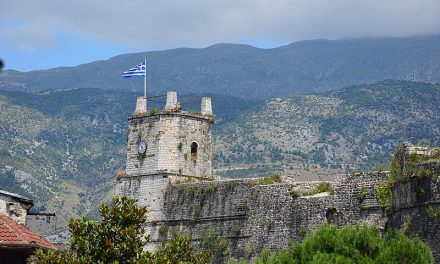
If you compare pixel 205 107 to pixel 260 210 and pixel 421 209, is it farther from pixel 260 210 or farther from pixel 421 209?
pixel 421 209

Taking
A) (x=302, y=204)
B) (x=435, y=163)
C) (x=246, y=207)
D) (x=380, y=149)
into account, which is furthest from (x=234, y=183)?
(x=380, y=149)

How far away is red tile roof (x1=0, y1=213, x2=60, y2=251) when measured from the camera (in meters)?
34.7

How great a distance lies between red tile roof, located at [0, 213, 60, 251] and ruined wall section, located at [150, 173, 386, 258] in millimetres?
15622

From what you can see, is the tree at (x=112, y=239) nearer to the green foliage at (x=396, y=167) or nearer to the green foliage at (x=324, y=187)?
the green foliage at (x=396, y=167)

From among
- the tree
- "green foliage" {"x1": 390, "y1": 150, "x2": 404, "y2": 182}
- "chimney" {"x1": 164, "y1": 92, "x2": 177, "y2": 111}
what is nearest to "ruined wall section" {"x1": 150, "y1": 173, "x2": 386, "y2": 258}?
"green foliage" {"x1": 390, "y1": 150, "x2": 404, "y2": 182}

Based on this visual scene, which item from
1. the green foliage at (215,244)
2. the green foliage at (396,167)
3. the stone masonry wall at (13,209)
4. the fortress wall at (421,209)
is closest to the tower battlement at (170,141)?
the green foliage at (215,244)

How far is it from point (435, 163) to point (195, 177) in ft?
79.5

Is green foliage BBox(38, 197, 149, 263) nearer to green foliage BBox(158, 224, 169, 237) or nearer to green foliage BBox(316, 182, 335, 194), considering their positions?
green foliage BBox(316, 182, 335, 194)

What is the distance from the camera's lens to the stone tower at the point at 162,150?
63.2m

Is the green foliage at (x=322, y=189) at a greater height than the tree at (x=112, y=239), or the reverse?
the green foliage at (x=322, y=189)

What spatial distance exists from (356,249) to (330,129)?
132818 millimetres

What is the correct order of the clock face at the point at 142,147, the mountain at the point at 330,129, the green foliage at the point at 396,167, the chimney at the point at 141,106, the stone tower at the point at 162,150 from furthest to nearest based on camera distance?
the mountain at the point at 330,129
the chimney at the point at 141,106
the clock face at the point at 142,147
the stone tower at the point at 162,150
the green foliage at the point at 396,167

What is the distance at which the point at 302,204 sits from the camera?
5441 centimetres

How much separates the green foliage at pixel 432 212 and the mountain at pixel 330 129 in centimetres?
11428
